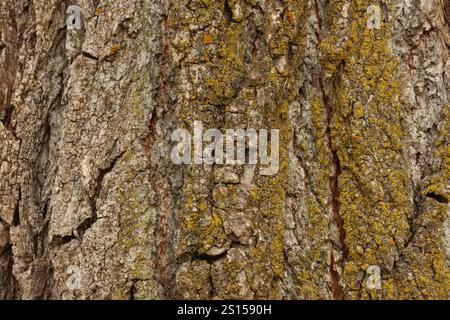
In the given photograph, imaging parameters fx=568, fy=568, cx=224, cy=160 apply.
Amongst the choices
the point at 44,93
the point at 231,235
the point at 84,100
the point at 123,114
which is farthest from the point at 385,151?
the point at 44,93

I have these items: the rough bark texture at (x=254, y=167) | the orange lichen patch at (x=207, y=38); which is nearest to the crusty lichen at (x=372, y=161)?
the rough bark texture at (x=254, y=167)

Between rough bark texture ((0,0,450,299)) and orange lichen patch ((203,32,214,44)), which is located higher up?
orange lichen patch ((203,32,214,44))

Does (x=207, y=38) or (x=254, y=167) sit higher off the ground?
(x=207, y=38)

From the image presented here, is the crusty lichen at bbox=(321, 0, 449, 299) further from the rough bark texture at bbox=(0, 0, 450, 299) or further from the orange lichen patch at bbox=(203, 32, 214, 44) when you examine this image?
the orange lichen patch at bbox=(203, 32, 214, 44)

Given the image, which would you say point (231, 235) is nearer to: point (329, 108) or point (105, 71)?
point (329, 108)

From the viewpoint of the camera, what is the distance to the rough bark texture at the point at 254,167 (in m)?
2.80

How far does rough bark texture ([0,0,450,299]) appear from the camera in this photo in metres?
2.80

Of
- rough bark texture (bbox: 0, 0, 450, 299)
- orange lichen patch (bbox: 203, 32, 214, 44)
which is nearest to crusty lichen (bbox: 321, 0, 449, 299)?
rough bark texture (bbox: 0, 0, 450, 299)

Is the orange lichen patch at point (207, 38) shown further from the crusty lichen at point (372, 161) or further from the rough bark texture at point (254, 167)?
the crusty lichen at point (372, 161)

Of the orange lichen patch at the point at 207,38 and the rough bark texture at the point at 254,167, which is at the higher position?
the orange lichen patch at the point at 207,38

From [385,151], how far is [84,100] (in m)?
1.60

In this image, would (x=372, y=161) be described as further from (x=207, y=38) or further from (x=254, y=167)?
(x=207, y=38)

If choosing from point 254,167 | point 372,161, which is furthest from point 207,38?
point 372,161

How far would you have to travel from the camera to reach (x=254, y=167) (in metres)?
2.85
